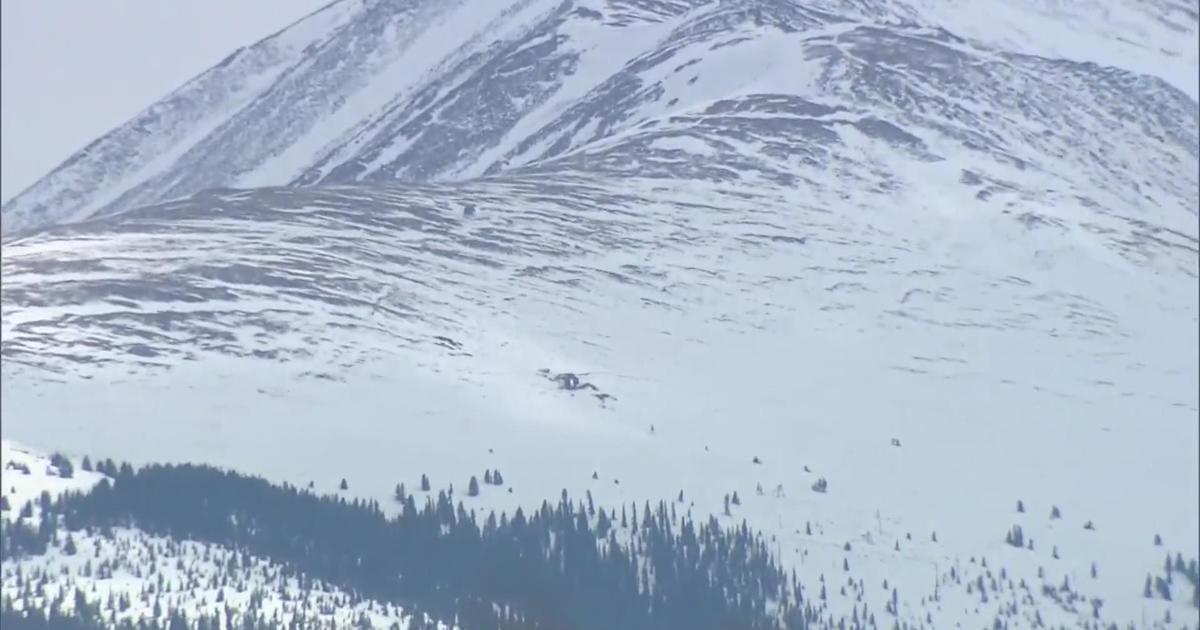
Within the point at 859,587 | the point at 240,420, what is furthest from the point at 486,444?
the point at 859,587

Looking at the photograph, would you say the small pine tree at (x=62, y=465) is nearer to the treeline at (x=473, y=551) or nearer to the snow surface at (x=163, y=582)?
the treeline at (x=473, y=551)

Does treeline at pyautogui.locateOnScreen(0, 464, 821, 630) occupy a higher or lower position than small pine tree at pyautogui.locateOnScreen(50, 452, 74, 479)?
lower

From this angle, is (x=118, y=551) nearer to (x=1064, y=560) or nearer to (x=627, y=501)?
(x=627, y=501)

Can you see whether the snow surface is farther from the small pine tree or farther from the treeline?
the small pine tree

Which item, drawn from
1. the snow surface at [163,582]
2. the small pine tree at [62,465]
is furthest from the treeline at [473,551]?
the small pine tree at [62,465]

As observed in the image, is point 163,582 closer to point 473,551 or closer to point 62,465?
point 62,465

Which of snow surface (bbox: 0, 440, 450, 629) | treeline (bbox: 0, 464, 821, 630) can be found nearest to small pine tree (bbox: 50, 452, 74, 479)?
treeline (bbox: 0, 464, 821, 630)

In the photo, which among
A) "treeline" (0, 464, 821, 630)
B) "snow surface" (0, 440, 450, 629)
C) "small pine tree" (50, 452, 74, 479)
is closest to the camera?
"snow surface" (0, 440, 450, 629)

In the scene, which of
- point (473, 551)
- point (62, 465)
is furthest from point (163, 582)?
point (473, 551)
